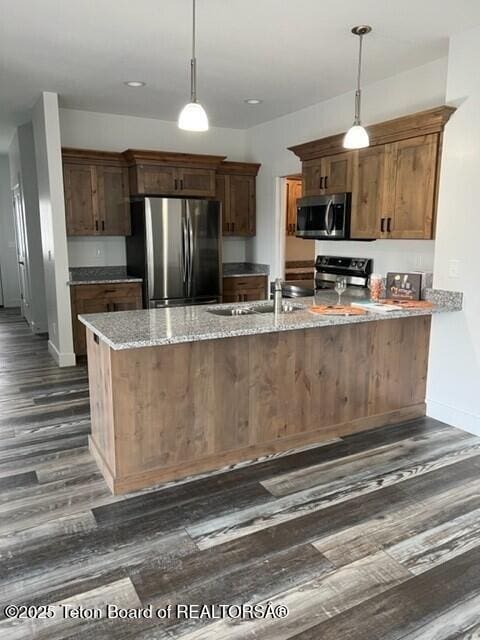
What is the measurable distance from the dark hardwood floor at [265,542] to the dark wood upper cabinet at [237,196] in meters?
3.66

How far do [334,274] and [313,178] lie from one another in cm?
99

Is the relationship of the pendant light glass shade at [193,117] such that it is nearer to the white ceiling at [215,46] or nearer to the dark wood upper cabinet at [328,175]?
the white ceiling at [215,46]

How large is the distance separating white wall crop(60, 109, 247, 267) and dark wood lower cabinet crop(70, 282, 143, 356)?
26.2 inches

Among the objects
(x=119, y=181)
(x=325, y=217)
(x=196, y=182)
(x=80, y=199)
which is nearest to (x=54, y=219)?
(x=80, y=199)

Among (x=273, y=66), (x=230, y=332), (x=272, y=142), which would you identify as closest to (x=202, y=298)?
(x=272, y=142)

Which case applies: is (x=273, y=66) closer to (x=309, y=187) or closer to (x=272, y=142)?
(x=309, y=187)

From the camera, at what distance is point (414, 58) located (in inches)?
146

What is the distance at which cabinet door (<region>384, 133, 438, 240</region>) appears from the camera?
344cm

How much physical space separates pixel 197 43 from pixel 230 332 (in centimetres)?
220

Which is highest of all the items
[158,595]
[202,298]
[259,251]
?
[259,251]

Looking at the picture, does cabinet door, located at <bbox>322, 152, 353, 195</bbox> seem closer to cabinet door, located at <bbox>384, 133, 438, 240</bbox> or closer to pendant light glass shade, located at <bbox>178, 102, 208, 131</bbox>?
cabinet door, located at <bbox>384, 133, 438, 240</bbox>

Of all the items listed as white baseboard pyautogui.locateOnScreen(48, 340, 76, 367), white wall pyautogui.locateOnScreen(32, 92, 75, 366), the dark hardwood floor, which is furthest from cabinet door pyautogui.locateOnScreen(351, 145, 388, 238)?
white baseboard pyautogui.locateOnScreen(48, 340, 76, 367)

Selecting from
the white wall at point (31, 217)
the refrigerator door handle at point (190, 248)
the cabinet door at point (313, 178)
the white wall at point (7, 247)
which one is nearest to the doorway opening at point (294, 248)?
the refrigerator door handle at point (190, 248)

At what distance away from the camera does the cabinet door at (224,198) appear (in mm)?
6059
